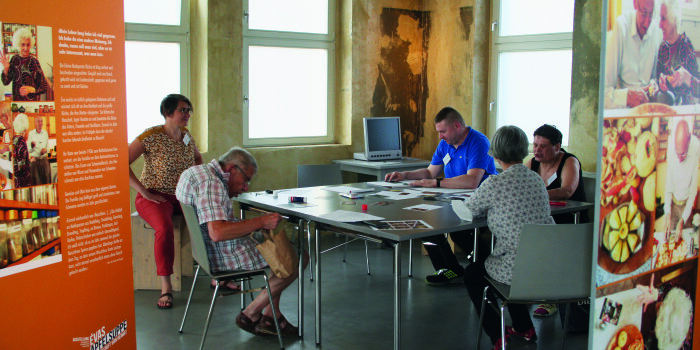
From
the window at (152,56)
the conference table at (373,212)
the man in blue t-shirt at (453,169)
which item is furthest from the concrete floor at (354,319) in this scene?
the window at (152,56)

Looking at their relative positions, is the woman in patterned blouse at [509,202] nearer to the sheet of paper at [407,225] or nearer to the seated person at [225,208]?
the sheet of paper at [407,225]

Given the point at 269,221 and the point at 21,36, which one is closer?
the point at 21,36

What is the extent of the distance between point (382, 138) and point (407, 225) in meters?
3.34

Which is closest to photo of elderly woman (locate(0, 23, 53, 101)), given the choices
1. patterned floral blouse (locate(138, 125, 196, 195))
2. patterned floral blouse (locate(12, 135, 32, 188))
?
patterned floral blouse (locate(12, 135, 32, 188))

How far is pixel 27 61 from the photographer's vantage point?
227 centimetres

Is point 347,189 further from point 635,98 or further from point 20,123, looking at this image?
point 20,123

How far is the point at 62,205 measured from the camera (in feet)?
7.99

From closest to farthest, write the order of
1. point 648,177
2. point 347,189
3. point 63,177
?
point 63,177, point 648,177, point 347,189

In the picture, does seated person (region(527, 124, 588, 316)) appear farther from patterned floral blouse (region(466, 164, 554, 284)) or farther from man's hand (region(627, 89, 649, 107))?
man's hand (region(627, 89, 649, 107))

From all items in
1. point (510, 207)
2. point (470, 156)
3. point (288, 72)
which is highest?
point (288, 72)

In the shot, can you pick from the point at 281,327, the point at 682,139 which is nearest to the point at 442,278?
the point at 281,327

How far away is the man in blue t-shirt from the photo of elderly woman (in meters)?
3.05

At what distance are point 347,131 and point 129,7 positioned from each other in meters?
2.52

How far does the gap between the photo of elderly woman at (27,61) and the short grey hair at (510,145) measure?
7.19 ft
